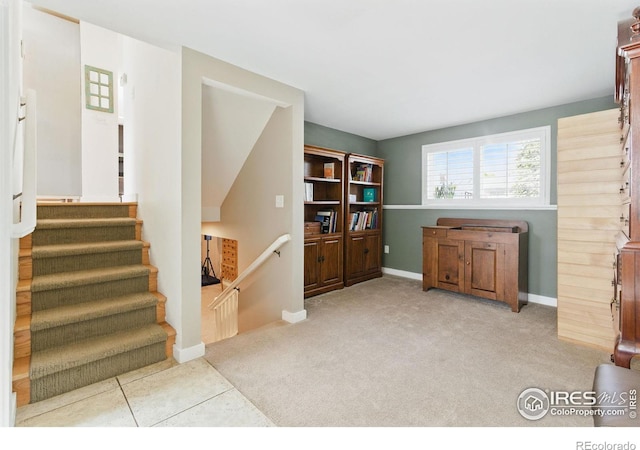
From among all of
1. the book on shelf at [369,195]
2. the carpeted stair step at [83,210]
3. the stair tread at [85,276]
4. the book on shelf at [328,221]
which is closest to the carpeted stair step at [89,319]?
the stair tread at [85,276]

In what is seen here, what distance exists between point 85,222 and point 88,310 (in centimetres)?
85

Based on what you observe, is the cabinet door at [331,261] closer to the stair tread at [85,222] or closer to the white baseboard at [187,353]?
the white baseboard at [187,353]

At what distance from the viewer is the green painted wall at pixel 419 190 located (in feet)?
11.1

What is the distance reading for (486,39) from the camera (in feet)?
6.65

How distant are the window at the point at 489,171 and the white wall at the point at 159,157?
335 centimetres

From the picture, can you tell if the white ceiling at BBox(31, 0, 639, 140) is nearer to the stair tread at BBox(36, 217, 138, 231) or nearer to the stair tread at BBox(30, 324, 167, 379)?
the stair tread at BBox(36, 217, 138, 231)

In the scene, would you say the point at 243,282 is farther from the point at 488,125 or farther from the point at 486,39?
the point at 488,125

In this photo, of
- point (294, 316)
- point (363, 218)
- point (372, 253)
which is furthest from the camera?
point (372, 253)

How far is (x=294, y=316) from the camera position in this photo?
114 inches

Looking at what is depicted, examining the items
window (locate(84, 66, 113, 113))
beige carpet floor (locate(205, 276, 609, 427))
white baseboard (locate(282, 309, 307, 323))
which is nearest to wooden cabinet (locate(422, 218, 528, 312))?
beige carpet floor (locate(205, 276, 609, 427))

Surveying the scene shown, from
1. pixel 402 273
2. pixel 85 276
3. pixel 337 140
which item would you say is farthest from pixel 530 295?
pixel 85 276

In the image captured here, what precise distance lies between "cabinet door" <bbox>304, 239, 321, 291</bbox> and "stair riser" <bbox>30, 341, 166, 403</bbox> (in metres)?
1.75

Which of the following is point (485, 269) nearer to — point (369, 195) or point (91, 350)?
point (369, 195)
